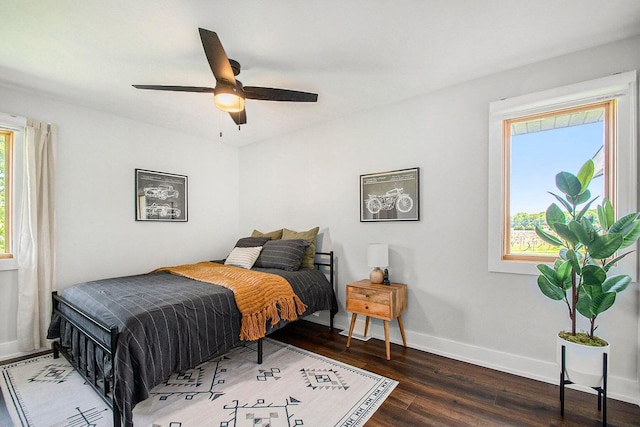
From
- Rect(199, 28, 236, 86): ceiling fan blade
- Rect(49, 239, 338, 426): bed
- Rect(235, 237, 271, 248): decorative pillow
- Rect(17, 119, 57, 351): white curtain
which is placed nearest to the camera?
Rect(199, 28, 236, 86): ceiling fan blade

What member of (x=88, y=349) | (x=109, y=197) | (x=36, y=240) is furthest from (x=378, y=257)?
(x=36, y=240)

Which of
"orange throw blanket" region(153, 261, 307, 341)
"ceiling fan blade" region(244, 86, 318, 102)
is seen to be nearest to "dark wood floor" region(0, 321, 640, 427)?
"orange throw blanket" region(153, 261, 307, 341)

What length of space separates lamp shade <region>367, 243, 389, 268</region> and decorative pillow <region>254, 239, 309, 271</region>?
2.94 ft

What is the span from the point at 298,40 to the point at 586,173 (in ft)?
7.31

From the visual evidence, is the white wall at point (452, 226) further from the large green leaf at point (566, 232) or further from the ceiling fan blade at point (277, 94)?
the ceiling fan blade at point (277, 94)

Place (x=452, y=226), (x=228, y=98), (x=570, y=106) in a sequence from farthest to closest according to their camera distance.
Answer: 1. (x=452, y=226)
2. (x=570, y=106)
3. (x=228, y=98)

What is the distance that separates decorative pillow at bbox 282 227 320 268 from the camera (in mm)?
3615

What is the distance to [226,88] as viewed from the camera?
2172mm

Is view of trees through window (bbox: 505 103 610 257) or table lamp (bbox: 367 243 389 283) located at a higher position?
view of trees through window (bbox: 505 103 610 257)

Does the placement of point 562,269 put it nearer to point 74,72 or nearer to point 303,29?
point 303,29

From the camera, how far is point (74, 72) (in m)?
2.56

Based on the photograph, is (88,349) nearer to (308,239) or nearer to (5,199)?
(5,199)

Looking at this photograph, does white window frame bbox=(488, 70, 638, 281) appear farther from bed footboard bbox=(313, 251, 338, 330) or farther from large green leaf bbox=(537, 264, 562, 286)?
bed footboard bbox=(313, 251, 338, 330)

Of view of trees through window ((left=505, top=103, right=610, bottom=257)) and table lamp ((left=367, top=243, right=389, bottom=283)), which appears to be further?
table lamp ((left=367, top=243, right=389, bottom=283))
